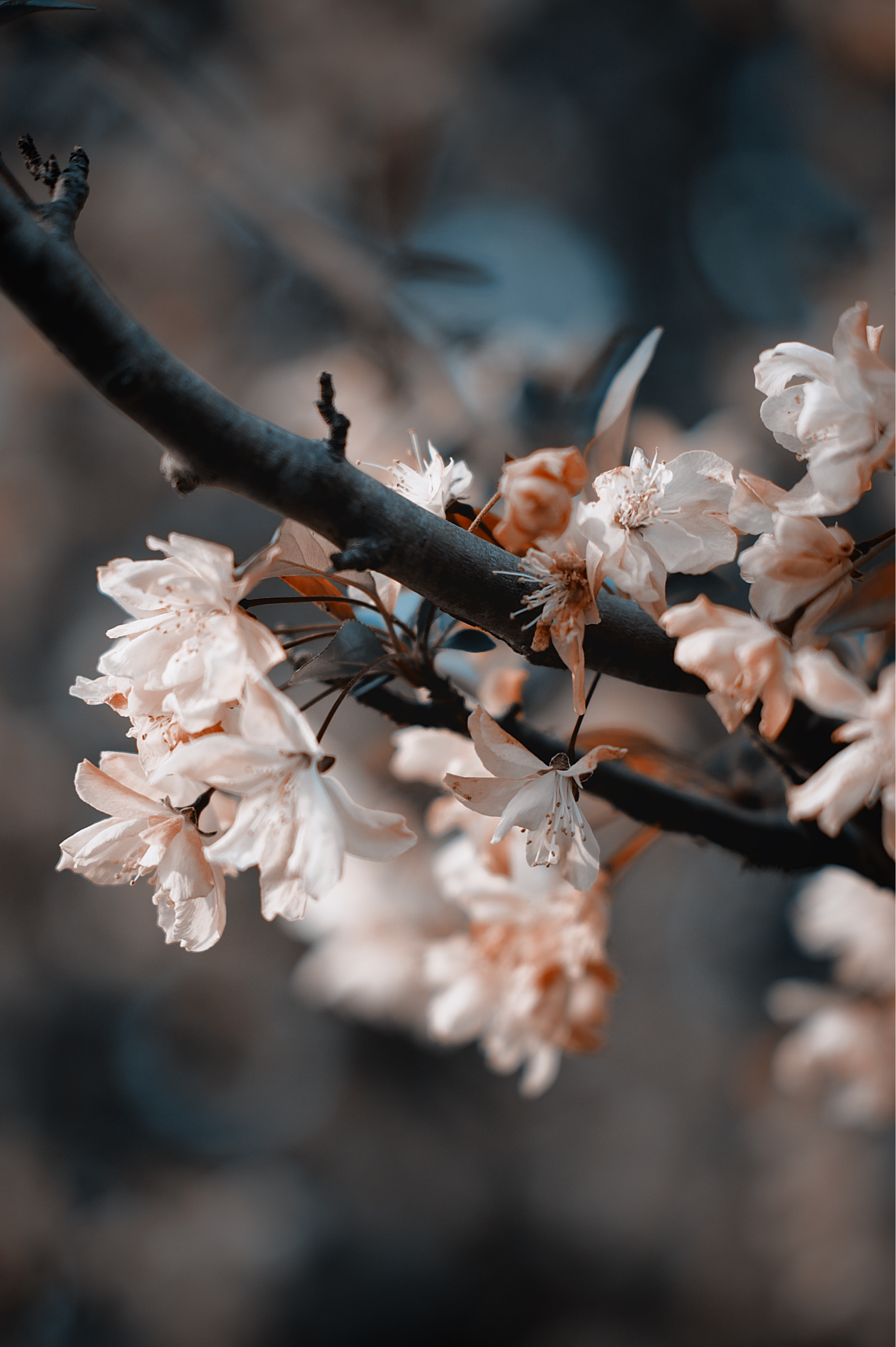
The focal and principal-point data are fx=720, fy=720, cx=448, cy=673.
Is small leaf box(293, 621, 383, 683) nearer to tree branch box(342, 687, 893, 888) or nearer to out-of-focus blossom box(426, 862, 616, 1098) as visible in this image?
tree branch box(342, 687, 893, 888)

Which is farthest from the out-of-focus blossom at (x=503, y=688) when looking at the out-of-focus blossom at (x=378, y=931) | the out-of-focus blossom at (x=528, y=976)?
the out-of-focus blossom at (x=378, y=931)

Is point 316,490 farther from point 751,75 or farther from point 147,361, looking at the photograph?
point 751,75

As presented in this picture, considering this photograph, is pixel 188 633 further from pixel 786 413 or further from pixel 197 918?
pixel 786 413

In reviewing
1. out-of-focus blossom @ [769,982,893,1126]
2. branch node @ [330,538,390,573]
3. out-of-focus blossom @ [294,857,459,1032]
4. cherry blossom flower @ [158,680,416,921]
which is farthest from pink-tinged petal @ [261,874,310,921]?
out-of-focus blossom @ [769,982,893,1126]

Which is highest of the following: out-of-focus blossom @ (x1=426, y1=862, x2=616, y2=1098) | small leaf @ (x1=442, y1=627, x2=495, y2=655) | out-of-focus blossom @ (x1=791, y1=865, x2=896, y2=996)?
small leaf @ (x1=442, y1=627, x2=495, y2=655)

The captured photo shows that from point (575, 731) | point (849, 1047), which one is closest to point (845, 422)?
point (575, 731)

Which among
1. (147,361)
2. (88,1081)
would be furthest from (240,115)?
(88,1081)
